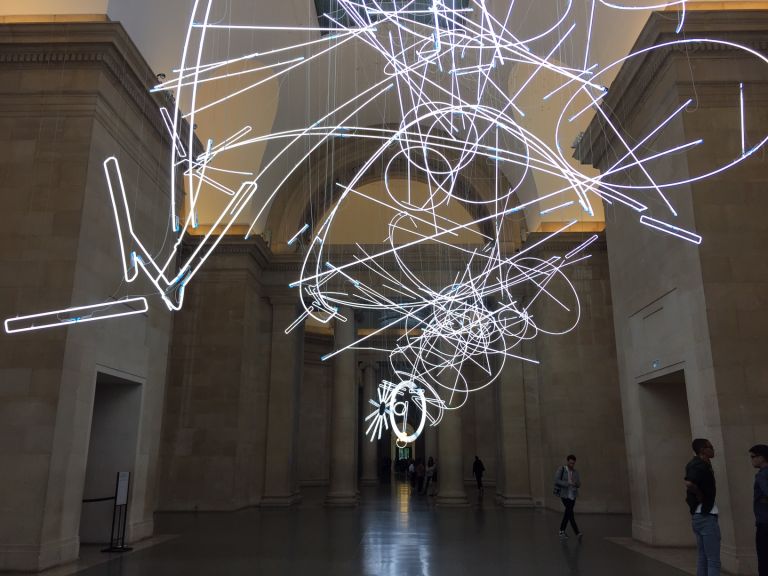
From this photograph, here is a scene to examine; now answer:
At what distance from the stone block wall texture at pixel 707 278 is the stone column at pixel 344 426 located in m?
11.6

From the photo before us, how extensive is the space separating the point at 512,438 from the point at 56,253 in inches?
659

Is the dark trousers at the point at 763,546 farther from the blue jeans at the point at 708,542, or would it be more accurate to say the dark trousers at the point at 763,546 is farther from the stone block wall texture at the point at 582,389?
the stone block wall texture at the point at 582,389

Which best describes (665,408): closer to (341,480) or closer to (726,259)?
(726,259)

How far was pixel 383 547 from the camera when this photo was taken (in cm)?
1249

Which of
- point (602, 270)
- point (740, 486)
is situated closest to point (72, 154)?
point (740, 486)

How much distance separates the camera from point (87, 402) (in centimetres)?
1116

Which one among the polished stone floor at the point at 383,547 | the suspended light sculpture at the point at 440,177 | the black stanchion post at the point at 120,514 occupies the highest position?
the suspended light sculpture at the point at 440,177

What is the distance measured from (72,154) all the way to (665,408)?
485 inches

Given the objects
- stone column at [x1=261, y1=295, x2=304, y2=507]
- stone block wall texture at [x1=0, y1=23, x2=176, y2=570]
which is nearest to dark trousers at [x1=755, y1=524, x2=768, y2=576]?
stone block wall texture at [x1=0, y1=23, x2=176, y2=570]

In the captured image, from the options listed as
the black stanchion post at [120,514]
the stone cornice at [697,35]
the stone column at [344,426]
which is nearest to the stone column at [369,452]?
the stone column at [344,426]

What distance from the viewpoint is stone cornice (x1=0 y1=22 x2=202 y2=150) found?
446 inches

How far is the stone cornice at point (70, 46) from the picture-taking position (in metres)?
11.3

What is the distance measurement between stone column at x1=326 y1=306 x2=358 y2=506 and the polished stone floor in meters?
2.82

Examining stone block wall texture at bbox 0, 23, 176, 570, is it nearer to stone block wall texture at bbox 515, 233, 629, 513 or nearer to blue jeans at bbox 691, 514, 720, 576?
blue jeans at bbox 691, 514, 720, 576
